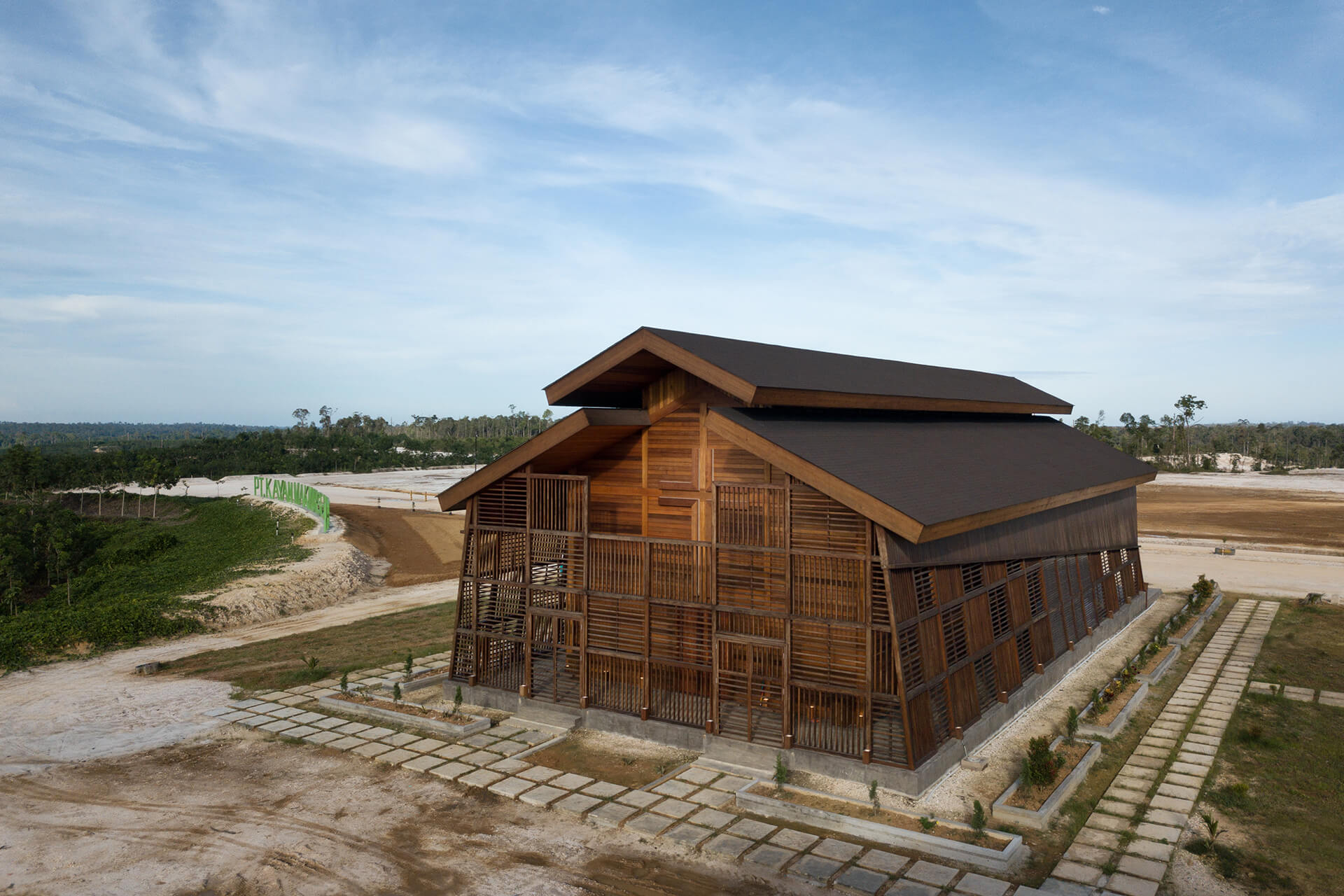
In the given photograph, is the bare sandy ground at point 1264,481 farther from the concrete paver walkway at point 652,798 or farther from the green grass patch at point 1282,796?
the concrete paver walkway at point 652,798

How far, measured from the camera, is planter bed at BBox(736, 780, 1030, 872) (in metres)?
10.5

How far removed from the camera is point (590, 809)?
12.1 m

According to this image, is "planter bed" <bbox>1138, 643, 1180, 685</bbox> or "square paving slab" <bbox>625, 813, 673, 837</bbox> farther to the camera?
"planter bed" <bbox>1138, 643, 1180, 685</bbox>

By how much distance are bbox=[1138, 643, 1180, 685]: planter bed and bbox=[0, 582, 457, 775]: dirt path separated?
777 inches

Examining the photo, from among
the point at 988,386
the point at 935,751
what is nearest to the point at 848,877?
the point at 935,751

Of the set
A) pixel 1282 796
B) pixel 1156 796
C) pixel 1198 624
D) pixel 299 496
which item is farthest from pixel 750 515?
pixel 299 496

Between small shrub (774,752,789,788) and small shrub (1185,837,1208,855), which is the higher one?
small shrub (774,752,789,788)

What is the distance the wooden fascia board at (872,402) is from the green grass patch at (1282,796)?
8.69 m

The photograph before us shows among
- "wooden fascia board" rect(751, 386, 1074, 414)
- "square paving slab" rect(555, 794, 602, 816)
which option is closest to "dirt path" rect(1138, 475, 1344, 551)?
"wooden fascia board" rect(751, 386, 1074, 414)

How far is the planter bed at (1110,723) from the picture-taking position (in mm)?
15086

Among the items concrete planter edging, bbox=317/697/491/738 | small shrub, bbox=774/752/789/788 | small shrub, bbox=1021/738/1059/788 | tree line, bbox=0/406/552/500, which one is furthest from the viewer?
tree line, bbox=0/406/552/500

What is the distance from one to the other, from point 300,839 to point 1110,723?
45.6ft

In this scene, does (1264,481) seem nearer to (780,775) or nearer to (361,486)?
(361,486)

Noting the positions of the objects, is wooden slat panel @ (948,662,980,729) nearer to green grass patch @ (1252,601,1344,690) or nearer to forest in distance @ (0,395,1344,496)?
green grass patch @ (1252,601,1344,690)
